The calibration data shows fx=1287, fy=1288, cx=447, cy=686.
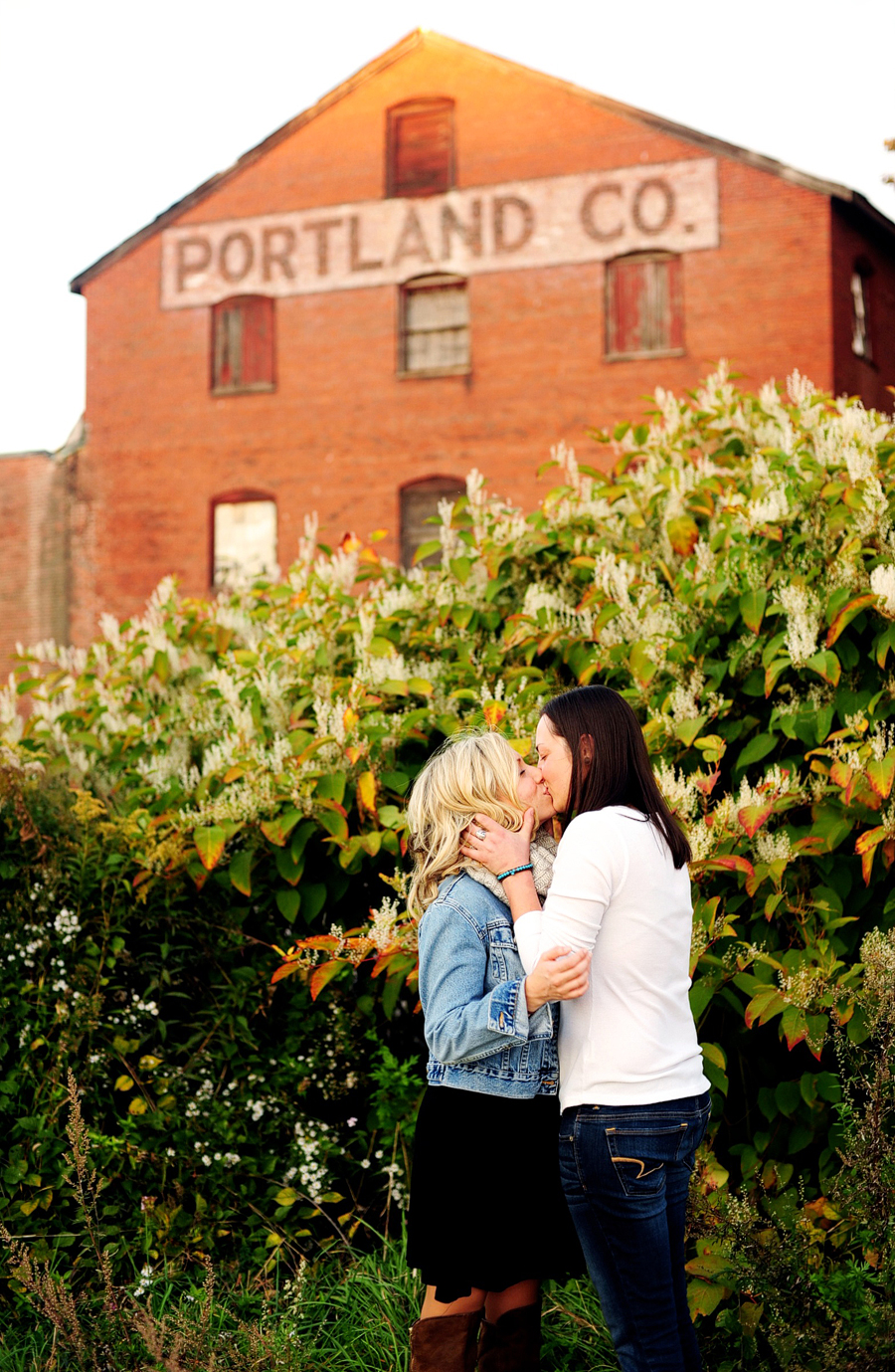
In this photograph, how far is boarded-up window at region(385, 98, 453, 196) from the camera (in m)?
21.3

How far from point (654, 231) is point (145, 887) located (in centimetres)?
1797

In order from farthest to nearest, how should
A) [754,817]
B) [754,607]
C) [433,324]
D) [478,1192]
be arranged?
1. [433,324]
2. [754,607]
3. [754,817]
4. [478,1192]

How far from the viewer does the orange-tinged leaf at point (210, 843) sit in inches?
174

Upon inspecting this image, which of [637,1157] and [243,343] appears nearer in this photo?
[637,1157]

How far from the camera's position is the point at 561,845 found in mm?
2895

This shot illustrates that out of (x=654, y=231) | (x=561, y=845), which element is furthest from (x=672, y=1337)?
(x=654, y=231)

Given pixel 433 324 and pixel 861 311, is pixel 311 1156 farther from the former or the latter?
pixel 861 311

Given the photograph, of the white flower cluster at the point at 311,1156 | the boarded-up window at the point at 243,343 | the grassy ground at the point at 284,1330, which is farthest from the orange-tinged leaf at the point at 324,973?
the boarded-up window at the point at 243,343

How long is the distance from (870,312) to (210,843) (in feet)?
64.1

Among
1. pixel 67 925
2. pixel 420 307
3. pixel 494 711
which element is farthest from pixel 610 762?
pixel 420 307

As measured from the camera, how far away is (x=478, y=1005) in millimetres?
2951

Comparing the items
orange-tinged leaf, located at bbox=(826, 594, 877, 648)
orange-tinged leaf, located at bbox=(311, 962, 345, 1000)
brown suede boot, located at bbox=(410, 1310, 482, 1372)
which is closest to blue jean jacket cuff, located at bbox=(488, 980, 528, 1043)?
A: brown suede boot, located at bbox=(410, 1310, 482, 1372)

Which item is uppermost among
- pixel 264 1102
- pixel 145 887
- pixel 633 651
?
pixel 633 651

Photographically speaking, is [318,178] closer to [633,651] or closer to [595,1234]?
[633,651]
